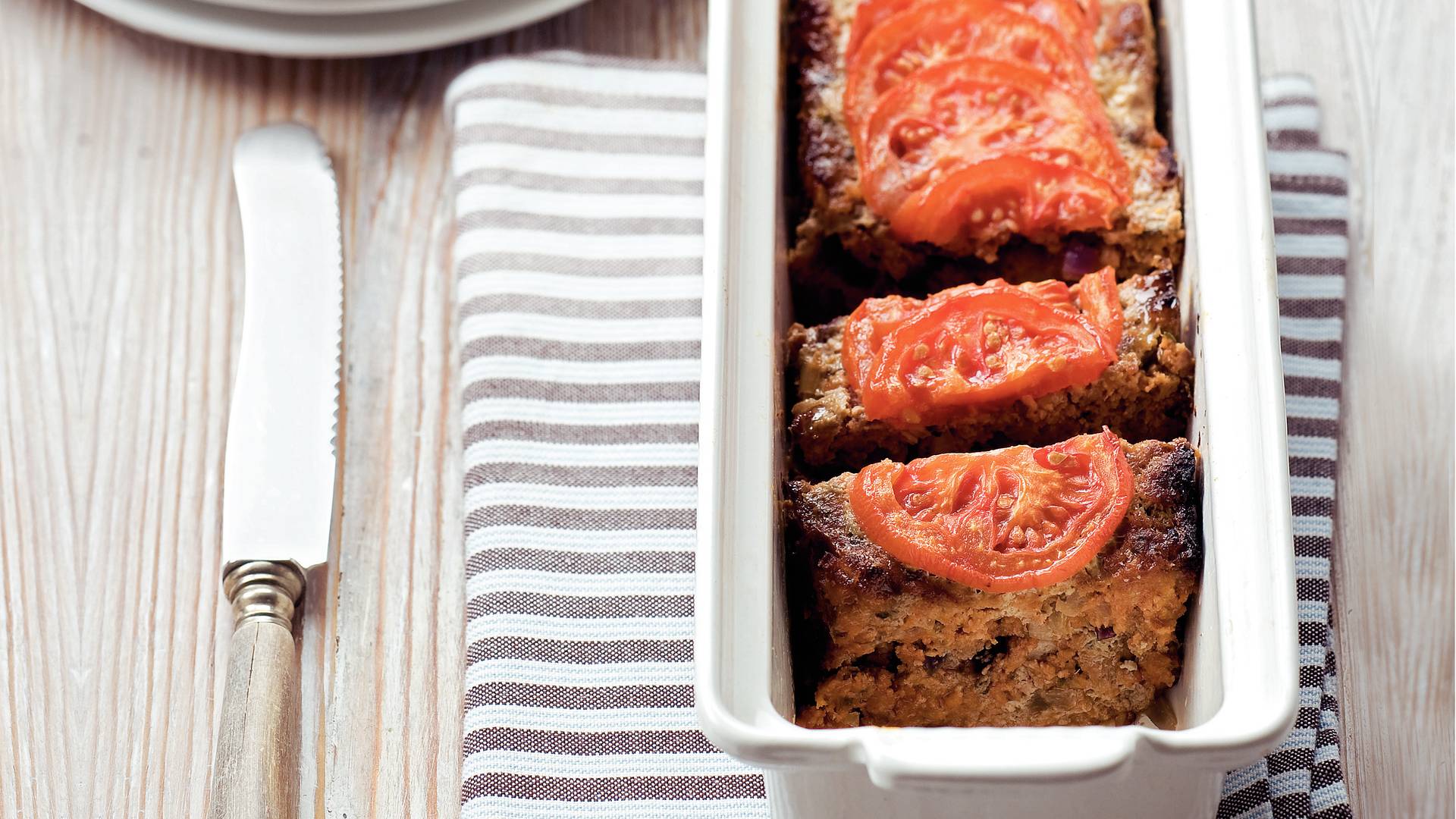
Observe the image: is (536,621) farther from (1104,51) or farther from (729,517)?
(1104,51)

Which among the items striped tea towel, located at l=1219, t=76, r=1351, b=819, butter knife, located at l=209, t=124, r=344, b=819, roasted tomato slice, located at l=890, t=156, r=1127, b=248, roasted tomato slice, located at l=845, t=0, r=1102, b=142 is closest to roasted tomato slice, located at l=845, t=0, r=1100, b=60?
roasted tomato slice, located at l=845, t=0, r=1102, b=142

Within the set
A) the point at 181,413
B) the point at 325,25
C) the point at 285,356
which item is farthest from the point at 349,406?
the point at 325,25

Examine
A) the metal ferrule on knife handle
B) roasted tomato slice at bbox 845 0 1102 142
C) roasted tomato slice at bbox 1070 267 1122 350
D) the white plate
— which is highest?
the white plate

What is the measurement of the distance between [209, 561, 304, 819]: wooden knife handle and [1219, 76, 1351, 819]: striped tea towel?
150 centimetres

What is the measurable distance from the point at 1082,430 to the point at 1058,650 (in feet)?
1.22

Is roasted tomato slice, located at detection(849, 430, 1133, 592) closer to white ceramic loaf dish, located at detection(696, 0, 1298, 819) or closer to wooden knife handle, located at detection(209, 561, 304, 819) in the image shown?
white ceramic loaf dish, located at detection(696, 0, 1298, 819)

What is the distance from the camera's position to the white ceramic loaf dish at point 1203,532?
6.22 ft

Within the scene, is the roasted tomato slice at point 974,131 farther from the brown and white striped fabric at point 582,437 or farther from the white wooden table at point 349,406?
the white wooden table at point 349,406

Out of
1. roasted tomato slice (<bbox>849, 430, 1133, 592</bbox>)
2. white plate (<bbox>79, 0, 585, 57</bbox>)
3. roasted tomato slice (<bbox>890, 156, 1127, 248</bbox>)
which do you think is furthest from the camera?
white plate (<bbox>79, 0, 585, 57</bbox>)

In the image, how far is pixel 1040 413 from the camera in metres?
2.49

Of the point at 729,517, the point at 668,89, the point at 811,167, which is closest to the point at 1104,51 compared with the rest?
the point at 811,167

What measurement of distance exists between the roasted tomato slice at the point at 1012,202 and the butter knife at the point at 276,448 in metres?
1.15

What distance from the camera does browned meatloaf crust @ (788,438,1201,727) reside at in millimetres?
2289

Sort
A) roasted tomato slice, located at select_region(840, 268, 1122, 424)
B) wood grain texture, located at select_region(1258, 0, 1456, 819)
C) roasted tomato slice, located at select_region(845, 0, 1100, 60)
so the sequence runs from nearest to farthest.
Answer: roasted tomato slice, located at select_region(840, 268, 1122, 424)
wood grain texture, located at select_region(1258, 0, 1456, 819)
roasted tomato slice, located at select_region(845, 0, 1100, 60)
